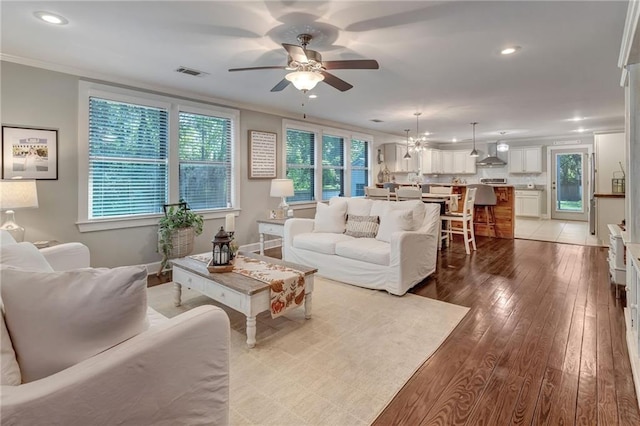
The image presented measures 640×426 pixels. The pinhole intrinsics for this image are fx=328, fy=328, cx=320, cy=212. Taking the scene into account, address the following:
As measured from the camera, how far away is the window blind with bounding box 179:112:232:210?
4.73m

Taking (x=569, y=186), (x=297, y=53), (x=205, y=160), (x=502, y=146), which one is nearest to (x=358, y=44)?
(x=297, y=53)

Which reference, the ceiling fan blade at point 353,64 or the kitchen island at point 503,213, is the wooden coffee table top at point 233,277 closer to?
the ceiling fan blade at point 353,64

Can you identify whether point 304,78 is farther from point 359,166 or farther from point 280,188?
point 359,166

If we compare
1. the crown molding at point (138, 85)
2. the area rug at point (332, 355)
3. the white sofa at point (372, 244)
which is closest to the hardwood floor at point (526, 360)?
the area rug at point (332, 355)

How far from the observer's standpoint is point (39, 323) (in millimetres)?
1049

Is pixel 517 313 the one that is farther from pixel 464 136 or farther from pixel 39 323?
pixel 464 136

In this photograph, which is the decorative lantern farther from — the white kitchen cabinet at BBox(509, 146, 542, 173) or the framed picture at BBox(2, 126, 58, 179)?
the white kitchen cabinet at BBox(509, 146, 542, 173)

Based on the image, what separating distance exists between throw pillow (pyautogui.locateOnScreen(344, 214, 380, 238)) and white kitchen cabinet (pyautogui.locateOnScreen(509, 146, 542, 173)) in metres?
7.78

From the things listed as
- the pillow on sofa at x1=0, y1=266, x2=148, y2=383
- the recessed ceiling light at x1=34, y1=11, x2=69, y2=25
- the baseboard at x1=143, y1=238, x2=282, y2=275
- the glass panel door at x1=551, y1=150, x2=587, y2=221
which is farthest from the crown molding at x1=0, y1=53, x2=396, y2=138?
the glass panel door at x1=551, y1=150, x2=587, y2=221

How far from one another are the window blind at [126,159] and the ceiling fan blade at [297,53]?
106 inches

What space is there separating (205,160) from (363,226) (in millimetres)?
2602

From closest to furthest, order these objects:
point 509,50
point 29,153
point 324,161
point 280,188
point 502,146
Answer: point 509,50 < point 29,153 < point 280,188 < point 324,161 < point 502,146

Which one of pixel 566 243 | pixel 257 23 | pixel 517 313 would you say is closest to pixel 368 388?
pixel 517 313

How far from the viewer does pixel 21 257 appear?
4.98 feet
